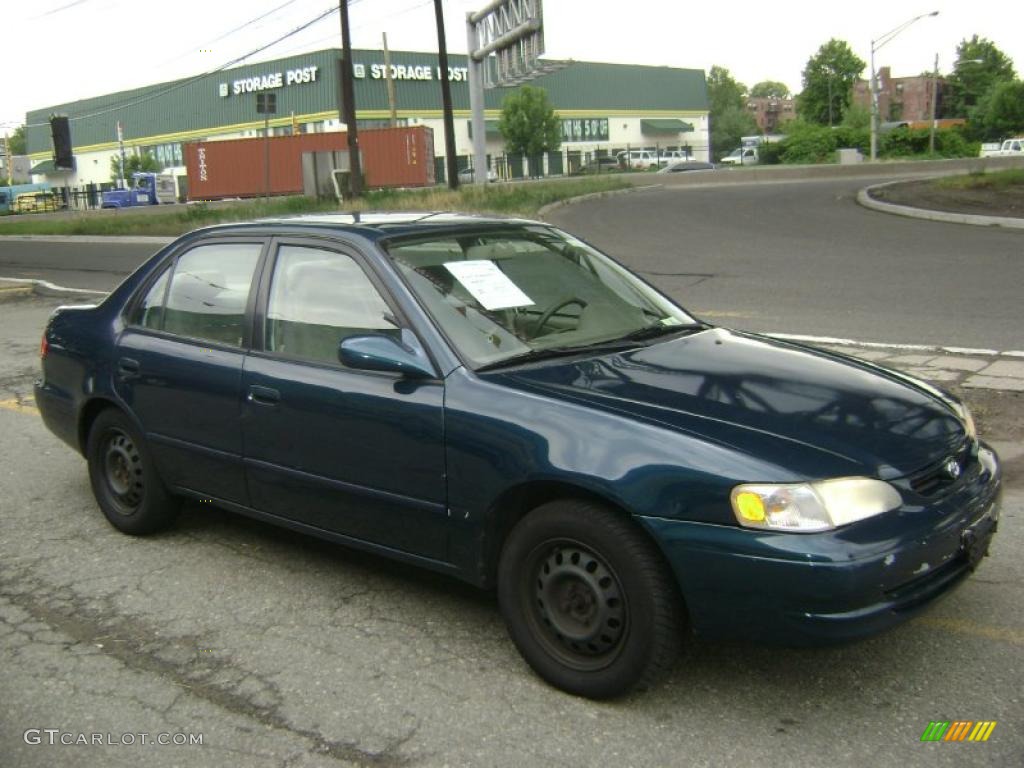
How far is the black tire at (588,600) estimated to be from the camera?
3.13 metres

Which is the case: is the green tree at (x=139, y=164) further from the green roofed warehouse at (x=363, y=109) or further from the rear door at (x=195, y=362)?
the rear door at (x=195, y=362)

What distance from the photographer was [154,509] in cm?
496

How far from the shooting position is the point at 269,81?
7300cm

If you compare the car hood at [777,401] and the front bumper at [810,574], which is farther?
the car hood at [777,401]

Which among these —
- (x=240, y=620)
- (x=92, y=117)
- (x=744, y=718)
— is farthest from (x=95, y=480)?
(x=92, y=117)

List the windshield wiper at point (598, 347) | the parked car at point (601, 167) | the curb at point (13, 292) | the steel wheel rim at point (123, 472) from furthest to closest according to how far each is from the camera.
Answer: the parked car at point (601, 167), the curb at point (13, 292), the steel wheel rim at point (123, 472), the windshield wiper at point (598, 347)

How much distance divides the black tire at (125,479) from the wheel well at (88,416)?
0.04 m

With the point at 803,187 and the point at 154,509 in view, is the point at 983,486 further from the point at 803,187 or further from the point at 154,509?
the point at 803,187

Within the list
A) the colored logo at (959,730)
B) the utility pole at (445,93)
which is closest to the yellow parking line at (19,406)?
the colored logo at (959,730)

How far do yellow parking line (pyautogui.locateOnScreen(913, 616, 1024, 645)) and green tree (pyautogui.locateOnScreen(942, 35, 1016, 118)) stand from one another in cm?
10430

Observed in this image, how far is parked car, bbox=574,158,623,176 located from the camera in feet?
221

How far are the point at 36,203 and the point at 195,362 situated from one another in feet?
221

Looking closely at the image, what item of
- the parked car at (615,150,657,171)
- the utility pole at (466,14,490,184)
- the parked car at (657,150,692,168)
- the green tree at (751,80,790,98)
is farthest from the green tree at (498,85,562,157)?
the green tree at (751,80,790,98)

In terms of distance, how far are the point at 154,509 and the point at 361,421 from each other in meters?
1.65
